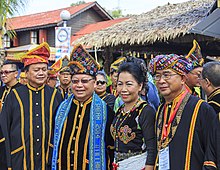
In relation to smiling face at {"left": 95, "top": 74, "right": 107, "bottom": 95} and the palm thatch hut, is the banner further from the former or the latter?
smiling face at {"left": 95, "top": 74, "right": 107, "bottom": 95}

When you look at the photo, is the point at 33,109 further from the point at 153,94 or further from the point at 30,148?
the point at 153,94

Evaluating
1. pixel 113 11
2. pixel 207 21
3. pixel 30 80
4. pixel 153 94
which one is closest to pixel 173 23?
pixel 207 21

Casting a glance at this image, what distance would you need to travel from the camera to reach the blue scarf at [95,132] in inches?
149

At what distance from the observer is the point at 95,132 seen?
3.80 m

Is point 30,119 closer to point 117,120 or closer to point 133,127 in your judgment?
point 117,120

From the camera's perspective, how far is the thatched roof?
9000mm

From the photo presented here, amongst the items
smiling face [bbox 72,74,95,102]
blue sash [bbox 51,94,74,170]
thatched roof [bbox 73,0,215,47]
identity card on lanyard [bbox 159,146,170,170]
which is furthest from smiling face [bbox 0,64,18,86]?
thatched roof [bbox 73,0,215,47]

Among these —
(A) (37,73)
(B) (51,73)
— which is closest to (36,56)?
(A) (37,73)

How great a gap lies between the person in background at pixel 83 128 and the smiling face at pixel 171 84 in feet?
2.74

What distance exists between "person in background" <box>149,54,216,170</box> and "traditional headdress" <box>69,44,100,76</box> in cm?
74

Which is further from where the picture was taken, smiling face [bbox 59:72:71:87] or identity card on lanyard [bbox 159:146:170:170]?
smiling face [bbox 59:72:71:87]

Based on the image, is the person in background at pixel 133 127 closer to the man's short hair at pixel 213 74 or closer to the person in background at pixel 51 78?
the man's short hair at pixel 213 74

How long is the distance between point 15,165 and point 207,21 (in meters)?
3.23

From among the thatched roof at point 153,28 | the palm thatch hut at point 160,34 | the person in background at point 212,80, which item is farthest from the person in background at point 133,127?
the thatched roof at point 153,28
